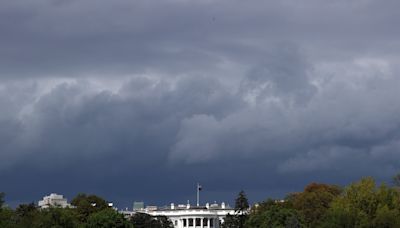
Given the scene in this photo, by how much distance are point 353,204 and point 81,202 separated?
52042mm

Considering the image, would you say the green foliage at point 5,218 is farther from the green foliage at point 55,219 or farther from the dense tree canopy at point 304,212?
the green foliage at point 55,219

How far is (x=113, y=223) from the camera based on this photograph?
15150 centimetres

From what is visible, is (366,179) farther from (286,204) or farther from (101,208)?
(101,208)

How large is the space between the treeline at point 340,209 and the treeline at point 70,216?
22.2 m

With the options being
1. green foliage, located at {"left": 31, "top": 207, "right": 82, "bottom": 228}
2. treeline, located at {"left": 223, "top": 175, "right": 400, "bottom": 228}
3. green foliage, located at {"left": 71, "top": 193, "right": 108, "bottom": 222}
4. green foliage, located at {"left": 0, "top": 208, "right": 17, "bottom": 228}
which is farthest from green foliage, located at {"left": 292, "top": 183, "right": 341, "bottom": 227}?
green foliage, located at {"left": 0, "top": 208, "right": 17, "bottom": 228}

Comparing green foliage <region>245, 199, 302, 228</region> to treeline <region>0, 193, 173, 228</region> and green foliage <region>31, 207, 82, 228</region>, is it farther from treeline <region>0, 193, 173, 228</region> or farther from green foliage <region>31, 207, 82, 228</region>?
green foliage <region>31, 207, 82, 228</region>

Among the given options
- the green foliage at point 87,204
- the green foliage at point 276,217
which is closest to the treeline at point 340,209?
the green foliage at point 276,217

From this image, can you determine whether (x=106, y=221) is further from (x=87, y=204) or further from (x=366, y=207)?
(x=366, y=207)

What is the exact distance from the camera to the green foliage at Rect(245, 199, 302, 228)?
483 feet

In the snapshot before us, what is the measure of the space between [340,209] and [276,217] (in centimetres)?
2276

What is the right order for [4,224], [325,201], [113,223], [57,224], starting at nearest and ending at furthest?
[4,224]
[57,224]
[113,223]
[325,201]

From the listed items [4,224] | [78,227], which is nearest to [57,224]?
[78,227]

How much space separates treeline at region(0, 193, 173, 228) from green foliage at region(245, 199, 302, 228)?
19.2 meters

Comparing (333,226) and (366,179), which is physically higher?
(366,179)
